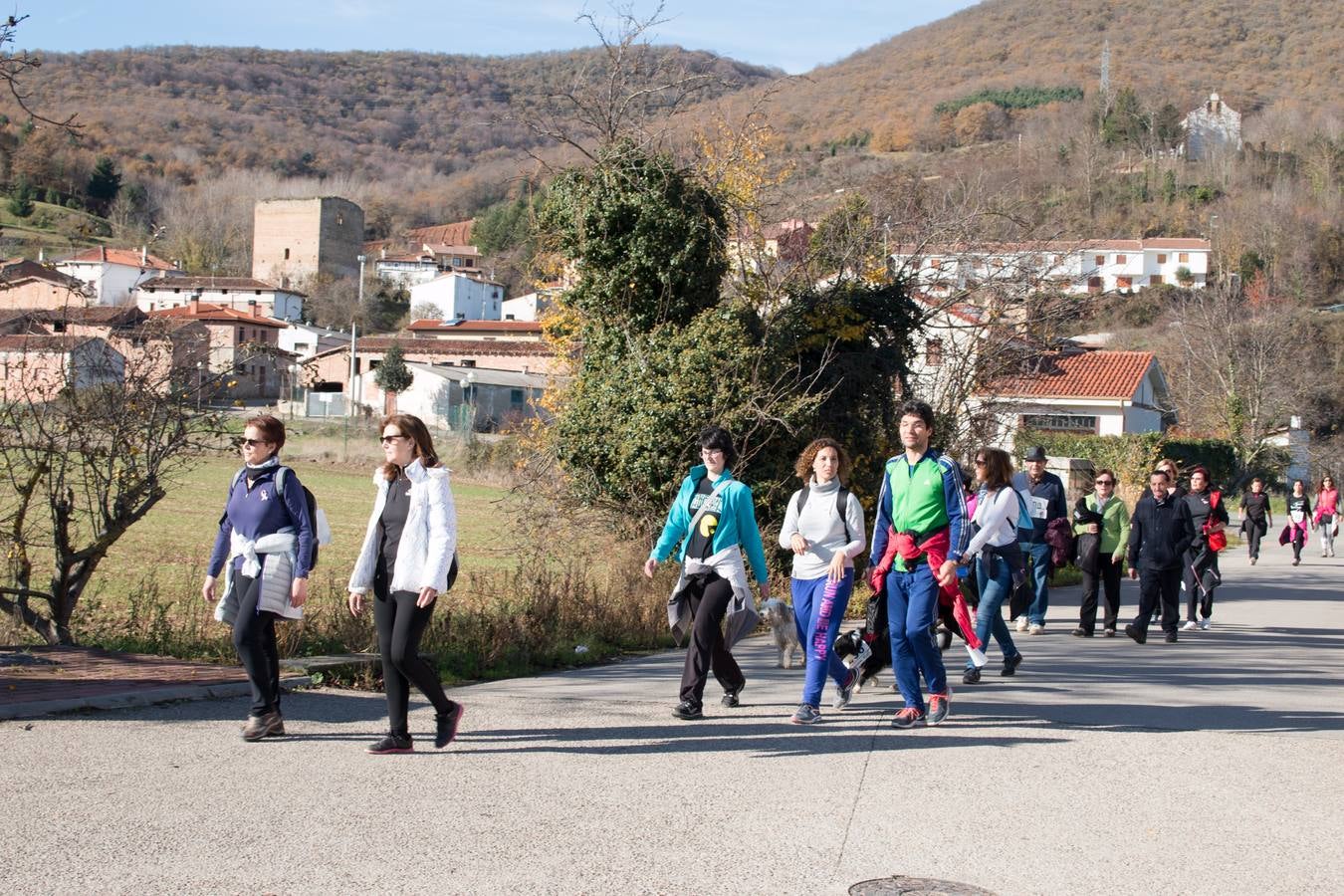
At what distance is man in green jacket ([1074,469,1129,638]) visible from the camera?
13.5m

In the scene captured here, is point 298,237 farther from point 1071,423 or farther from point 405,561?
point 405,561

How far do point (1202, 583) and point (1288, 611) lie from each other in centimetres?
277

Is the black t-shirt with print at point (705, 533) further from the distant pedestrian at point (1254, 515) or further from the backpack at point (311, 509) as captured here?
the distant pedestrian at point (1254, 515)

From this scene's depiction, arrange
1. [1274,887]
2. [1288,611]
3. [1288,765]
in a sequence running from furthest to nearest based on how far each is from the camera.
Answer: [1288,611] → [1288,765] → [1274,887]

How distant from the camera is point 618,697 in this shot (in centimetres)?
881

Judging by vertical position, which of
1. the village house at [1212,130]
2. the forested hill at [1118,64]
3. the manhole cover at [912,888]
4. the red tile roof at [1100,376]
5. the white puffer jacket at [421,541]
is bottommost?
the manhole cover at [912,888]

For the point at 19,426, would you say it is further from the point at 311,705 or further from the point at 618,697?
the point at 618,697

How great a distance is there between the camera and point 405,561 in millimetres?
6742

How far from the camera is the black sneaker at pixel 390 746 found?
22.2ft

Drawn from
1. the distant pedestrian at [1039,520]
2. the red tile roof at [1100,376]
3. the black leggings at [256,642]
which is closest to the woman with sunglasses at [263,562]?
the black leggings at [256,642]

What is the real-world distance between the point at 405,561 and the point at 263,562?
0.84m

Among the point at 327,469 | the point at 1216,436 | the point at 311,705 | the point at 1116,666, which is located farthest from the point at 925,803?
the point at 1216,436

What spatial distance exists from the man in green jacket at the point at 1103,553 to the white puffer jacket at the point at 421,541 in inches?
341

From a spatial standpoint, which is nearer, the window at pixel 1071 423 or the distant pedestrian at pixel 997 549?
the distant pedestrian at pixel 997 549
